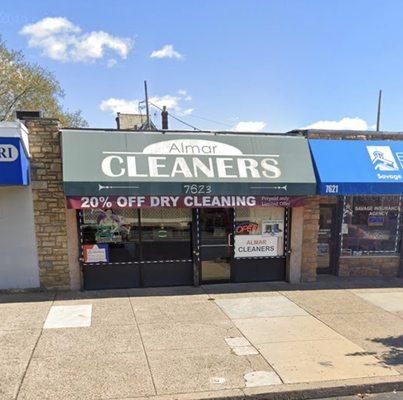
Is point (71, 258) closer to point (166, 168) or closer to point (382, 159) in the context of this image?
point (166, 168)

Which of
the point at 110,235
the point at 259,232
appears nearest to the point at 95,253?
the point at 110,235

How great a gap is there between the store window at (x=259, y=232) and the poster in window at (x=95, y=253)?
9.74ft

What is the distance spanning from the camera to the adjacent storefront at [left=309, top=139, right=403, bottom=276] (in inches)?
348

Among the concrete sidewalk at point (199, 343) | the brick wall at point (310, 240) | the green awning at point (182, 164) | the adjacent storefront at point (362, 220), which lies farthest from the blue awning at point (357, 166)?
the concrete sidewalk at point (199, 343)

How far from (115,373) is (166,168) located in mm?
4208

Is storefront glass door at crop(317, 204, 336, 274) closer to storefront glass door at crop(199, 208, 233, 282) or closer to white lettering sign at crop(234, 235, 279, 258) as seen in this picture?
white lettering sign at crop(234, 235, 279, 258)

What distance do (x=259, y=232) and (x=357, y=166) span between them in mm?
2713

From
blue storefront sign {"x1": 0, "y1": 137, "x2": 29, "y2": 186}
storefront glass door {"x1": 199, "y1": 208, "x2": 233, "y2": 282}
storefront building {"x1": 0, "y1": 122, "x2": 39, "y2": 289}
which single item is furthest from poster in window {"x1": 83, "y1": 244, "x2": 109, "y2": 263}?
storefront glass door {"x1": 199, "y1": 208, "x2": 233, "y2": 282}

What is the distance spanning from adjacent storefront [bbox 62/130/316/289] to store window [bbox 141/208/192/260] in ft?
0.07

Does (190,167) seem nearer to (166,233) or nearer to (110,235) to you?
(166,233)

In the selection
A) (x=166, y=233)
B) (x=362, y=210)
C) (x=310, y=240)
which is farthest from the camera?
(x=362, y=210)

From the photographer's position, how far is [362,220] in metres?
9.91

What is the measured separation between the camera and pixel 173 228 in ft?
28.0

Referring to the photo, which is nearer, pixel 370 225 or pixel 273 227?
pixel 273 227
